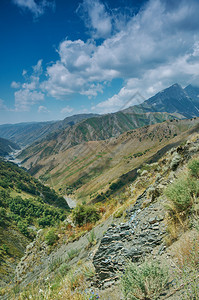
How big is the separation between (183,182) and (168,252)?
8.14 feet

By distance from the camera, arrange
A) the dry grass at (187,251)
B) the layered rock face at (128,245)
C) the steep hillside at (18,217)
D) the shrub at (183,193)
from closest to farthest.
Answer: the dry grass at (187,251) < the layered rock face at (128,245) < the shrub at (183,193) < the steep hillside at (18,217)

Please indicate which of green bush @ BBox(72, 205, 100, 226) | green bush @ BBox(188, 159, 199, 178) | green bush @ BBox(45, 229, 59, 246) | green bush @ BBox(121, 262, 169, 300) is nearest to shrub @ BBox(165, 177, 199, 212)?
green bush @ BBox(188, 159, 199, 178)

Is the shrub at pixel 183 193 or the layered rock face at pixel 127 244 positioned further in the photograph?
the shrub at pixel 183 193

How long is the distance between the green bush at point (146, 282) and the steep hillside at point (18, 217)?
3504 cm

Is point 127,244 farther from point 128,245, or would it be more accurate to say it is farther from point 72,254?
point 72,254

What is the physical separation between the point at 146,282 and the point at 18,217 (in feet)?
452

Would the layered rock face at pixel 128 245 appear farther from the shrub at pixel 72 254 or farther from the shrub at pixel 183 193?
the shrub at pixel 72 254

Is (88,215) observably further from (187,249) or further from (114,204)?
(187,249)

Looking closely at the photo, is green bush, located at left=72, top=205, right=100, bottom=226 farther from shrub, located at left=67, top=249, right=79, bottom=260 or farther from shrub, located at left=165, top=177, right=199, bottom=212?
shrub, located at left=165, top=177, right=199, bottom=212

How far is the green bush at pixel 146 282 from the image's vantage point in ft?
10.2

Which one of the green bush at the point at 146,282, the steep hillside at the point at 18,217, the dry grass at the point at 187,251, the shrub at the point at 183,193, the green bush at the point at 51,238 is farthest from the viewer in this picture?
the steep hillside at the point at 18,217

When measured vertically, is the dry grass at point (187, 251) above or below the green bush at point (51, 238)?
above

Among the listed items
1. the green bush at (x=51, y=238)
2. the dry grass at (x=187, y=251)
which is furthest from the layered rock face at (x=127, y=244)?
the green bush at (x=51, y=238)

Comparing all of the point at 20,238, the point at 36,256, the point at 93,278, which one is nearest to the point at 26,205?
the point at 20,238
